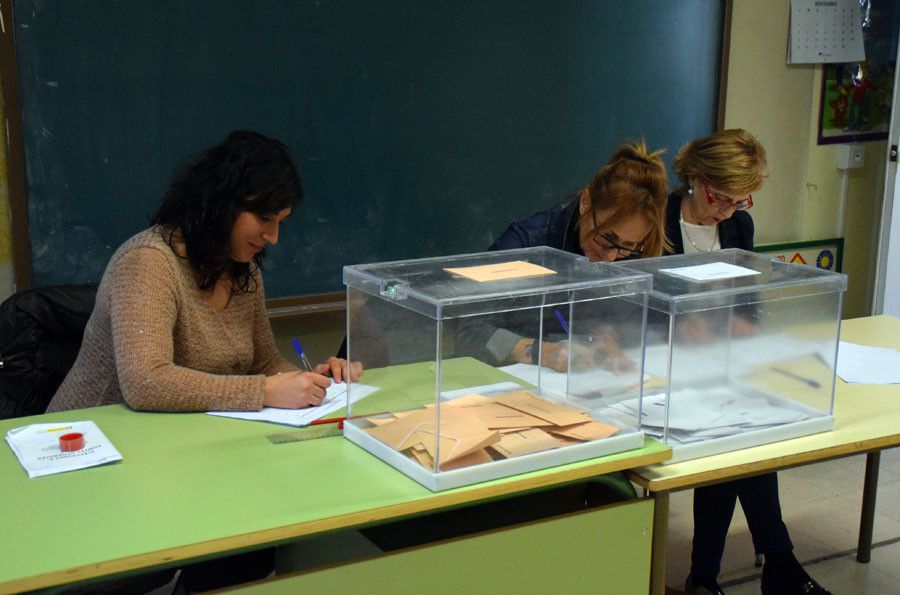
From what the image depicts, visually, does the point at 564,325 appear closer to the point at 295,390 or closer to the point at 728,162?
the point at 295,390

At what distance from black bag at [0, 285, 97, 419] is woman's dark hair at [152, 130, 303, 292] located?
0.93 ft

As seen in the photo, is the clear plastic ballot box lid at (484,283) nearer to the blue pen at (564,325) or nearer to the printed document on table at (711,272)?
the blue pen at (564,325)

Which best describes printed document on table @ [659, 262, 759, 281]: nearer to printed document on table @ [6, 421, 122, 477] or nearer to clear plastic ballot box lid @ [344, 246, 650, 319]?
clear plastic ballot box lid @ [344, 246, 650, 319]

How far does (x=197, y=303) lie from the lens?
7.16 ft

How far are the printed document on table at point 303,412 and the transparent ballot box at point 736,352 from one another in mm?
503

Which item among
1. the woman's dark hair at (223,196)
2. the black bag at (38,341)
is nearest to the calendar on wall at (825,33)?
the woman's dark hair at (223,196)

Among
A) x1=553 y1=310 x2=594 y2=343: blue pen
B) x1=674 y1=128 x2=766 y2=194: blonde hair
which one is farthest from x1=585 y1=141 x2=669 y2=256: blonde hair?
x1=553 y1=310 x2=594 y2=343: blue pen

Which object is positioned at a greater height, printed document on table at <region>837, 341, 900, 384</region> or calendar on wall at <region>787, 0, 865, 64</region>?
calendar on wall at <region>787, 0, 865, 64</region>

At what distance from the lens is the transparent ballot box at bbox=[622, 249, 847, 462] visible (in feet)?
6.44

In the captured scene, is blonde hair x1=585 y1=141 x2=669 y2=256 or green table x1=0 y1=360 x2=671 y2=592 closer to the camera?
green table x1=0 y1=360 x2=671 y2=592

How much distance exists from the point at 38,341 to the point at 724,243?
1.88m

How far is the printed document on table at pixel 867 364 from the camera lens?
243 cm

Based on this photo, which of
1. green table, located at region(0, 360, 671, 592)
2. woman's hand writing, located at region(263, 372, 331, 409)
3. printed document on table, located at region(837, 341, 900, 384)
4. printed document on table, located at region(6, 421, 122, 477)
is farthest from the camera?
printed document on table, located at region(837, 341, 900, 384)

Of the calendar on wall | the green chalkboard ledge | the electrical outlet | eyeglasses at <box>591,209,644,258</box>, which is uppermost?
the calendar on wall
